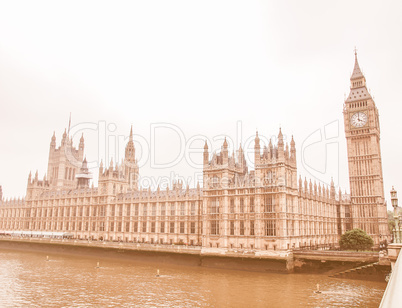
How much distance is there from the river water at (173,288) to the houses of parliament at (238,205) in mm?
11660

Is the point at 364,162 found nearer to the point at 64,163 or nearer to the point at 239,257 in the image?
the point at 239,257

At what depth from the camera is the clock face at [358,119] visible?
99250mm

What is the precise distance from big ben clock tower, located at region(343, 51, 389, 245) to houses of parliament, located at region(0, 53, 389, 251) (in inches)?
10.2

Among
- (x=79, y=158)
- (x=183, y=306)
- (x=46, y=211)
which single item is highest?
(x=79, y=158)

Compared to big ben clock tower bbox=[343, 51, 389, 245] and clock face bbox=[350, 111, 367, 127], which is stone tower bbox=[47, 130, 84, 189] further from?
clock face bbox=[350, 111, 367, 127]

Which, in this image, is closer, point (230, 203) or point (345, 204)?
point (230, 203)

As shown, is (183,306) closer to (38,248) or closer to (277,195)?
(277,195)

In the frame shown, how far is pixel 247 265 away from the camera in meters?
61.7

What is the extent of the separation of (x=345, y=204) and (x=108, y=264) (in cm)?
6715

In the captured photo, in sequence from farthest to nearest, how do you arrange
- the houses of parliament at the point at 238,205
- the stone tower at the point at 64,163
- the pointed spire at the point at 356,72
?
the stone tower at the point at 64,163
the pointed spire at the point at 356,72
the houses of parliament at the point at 238,205

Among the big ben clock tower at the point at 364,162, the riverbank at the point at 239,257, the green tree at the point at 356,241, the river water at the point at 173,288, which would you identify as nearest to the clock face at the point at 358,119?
the big ben clock tower at the point at 364,162

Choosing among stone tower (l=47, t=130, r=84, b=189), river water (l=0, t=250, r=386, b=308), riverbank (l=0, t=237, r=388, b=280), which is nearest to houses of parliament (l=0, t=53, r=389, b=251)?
riverbank (l=0, t=237, r=388, b=280)

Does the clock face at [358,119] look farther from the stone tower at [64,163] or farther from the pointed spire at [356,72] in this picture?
the stone tower at [64,163]

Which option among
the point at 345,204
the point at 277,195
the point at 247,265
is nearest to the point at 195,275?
the point at 247,265
